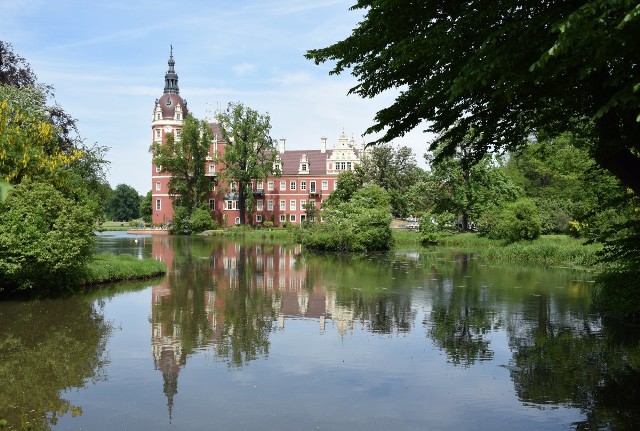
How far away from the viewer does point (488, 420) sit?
27.4ft

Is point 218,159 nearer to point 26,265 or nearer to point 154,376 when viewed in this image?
point 26,265

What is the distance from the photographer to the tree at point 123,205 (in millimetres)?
131375

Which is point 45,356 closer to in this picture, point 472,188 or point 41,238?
point 41,238

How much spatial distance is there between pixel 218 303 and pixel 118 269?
7209 millimetres

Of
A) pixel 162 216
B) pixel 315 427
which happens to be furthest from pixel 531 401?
pixel 162 216

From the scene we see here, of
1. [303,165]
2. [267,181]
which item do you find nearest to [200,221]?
[267,181]

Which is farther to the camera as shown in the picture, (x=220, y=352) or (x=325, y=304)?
(x=325, y=304)

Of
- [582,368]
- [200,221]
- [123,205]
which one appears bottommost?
[582,368]

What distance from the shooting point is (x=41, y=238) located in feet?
57.7

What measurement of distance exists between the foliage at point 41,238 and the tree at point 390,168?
46965 mm

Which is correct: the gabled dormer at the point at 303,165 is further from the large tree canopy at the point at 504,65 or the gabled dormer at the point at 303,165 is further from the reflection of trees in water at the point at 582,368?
the large tree canopy at the point at 504,65

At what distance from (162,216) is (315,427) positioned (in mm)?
76109

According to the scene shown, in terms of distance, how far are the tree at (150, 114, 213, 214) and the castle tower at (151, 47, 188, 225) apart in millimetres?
7229

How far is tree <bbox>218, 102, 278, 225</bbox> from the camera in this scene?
6931cm
